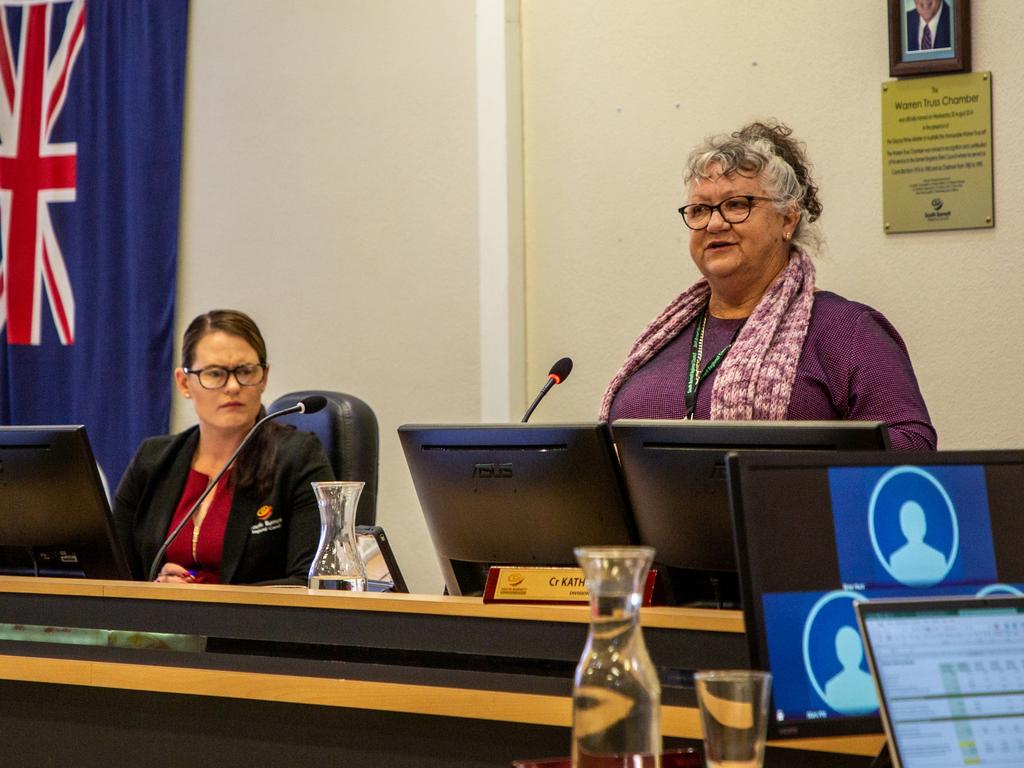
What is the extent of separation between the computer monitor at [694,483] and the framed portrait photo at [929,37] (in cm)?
197

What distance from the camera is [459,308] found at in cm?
366

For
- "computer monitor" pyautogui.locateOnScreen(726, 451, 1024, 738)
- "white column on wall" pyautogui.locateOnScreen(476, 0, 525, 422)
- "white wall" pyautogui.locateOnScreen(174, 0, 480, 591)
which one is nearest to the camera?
"computer monitor" pyautogui.locateOnScreen(726, 451, 1024, 738)

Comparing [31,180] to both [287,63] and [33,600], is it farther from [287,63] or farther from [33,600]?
[33,600]

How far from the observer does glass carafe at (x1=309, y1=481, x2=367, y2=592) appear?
5.80 ft

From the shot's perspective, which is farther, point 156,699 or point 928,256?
point 928,256

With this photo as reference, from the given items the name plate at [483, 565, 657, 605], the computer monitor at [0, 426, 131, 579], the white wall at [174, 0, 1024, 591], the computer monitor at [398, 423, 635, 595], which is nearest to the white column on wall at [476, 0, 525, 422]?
the white wall at [174, 0, 1024, 591]

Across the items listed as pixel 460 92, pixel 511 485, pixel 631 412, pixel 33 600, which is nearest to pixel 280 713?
pixel 511 485

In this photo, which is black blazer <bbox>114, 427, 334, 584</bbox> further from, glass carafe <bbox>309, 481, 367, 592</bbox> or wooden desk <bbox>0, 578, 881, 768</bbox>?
wooden desk <bbox>0, 578, 881, 768</bbox>

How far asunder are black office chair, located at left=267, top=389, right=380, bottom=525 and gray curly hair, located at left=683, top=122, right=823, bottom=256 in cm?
98

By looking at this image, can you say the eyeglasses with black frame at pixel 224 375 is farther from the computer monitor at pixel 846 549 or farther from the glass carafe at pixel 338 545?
the computer monitor at pixel 846 549

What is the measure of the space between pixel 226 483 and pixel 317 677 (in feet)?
4.74

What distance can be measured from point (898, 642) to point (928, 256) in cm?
236

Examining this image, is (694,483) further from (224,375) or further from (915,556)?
(224,375)

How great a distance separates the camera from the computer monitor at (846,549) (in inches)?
39.3
